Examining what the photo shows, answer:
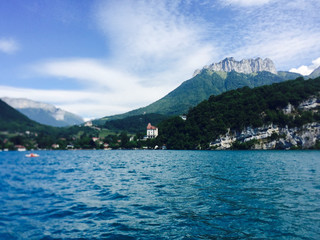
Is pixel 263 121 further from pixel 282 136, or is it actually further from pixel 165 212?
pixel 165 212

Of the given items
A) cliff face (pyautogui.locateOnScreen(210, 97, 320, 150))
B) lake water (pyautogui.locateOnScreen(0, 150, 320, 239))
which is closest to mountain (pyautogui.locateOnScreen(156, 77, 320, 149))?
cliff face (pyautogui.locateOnScreen(210, 97, 320, 150))

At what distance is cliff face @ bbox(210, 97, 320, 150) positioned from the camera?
112 m

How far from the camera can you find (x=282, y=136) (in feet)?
377

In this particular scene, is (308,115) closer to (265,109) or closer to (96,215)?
(265,109)

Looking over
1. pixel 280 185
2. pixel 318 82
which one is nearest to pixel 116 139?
pixel 318 82

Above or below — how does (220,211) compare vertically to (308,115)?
below

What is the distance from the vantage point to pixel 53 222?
34.5ft

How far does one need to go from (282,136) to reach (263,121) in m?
12.9

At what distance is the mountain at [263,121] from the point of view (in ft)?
374

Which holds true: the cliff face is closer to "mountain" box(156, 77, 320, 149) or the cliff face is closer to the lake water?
"mountain" box(156, 77, 320, 149)

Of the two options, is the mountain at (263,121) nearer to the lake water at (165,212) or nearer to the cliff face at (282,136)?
the cliff face at (282,136)

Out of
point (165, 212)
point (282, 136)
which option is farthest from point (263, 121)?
point (165, 212)

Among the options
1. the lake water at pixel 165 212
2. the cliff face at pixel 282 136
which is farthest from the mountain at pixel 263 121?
the lake water at pixel 165 212

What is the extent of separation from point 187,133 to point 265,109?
168 ft
